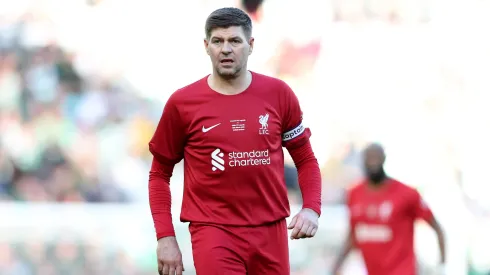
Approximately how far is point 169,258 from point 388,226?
11.0 ft

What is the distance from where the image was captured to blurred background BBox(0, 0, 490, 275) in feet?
33.8

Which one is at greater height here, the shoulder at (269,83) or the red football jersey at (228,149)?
the shoulder at (269,83)

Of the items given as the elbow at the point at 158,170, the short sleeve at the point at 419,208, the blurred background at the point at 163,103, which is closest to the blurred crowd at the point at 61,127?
the blurred background at the point at 163,103

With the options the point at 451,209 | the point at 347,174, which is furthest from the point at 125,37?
the point at 451,209

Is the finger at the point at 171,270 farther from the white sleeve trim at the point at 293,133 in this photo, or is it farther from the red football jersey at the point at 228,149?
the white sleeve trim at the point at 293,133

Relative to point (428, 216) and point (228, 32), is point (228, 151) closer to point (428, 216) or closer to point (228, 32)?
point (228, 32)

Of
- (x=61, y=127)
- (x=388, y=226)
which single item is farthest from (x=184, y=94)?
(x=61, y=127)

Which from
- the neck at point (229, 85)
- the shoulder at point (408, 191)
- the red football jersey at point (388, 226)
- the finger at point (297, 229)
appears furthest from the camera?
the shoulder at point (408, 191)

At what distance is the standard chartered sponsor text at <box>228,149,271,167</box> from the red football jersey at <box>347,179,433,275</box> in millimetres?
3159

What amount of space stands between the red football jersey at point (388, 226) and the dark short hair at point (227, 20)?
10.7ft

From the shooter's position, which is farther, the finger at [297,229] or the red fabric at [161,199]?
the red fabric at [161,199]

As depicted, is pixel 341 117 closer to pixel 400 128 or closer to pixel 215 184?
pixel 400 128

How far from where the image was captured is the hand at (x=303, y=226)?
168 inches

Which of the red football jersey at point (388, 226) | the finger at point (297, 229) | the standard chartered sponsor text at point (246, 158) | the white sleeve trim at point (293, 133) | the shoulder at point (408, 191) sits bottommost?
the red football jersey at point (388, 226)
